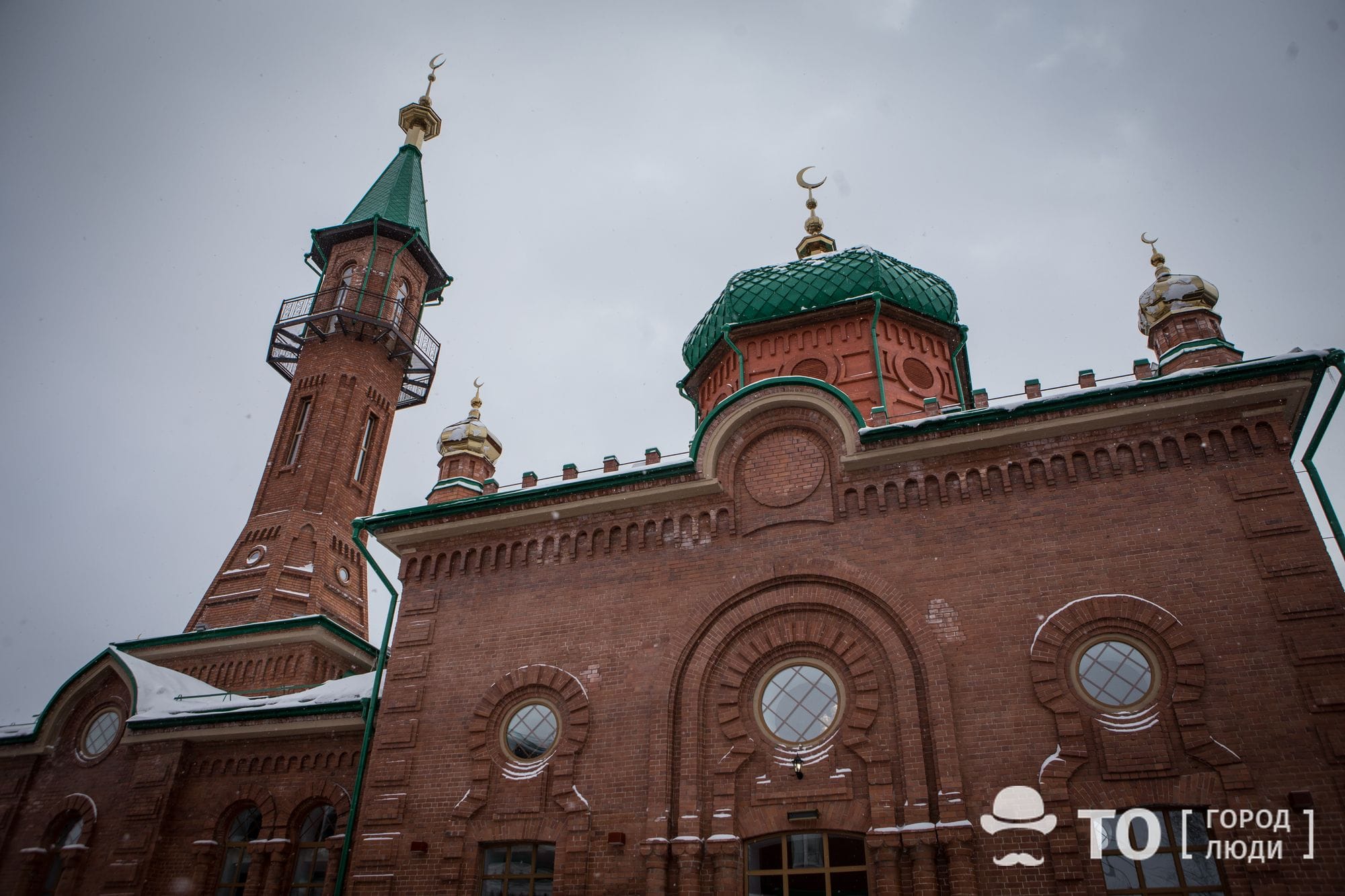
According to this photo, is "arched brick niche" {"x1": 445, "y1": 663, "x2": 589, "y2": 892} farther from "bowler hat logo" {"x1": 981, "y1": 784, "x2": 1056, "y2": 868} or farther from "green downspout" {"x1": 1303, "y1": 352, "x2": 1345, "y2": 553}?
"green downspout" {"x1": 1303, "y1": 352, "x2": 1345, "y2": 553}

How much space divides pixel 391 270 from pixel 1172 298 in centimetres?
1803

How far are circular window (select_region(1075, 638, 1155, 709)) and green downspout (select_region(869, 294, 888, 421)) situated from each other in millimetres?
5514

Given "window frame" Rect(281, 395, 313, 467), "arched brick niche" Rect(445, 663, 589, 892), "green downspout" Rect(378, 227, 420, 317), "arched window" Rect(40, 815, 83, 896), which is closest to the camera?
"arched brick niche" Rect(445, 663, 589, 892)

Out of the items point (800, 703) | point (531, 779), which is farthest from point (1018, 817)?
point (531, 779)

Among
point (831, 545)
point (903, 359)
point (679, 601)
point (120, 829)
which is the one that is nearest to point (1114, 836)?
point (831, 545)

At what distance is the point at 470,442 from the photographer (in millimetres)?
14312

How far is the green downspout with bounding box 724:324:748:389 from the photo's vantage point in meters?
15.6

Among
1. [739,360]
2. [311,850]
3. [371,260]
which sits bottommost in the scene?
[311,850]

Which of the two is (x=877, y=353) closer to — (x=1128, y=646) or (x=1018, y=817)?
(x=1128, y=646)

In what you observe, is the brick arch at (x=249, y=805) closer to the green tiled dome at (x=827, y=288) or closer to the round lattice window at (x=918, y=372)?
the green tiled dome at (x=827, y=288)

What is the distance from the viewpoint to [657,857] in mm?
9852

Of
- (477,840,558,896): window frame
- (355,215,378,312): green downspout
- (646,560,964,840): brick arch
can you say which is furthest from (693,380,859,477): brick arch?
(355,215,378,312): green downspout

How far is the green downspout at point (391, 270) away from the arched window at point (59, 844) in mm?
12288

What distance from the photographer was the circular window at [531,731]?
1124cm
